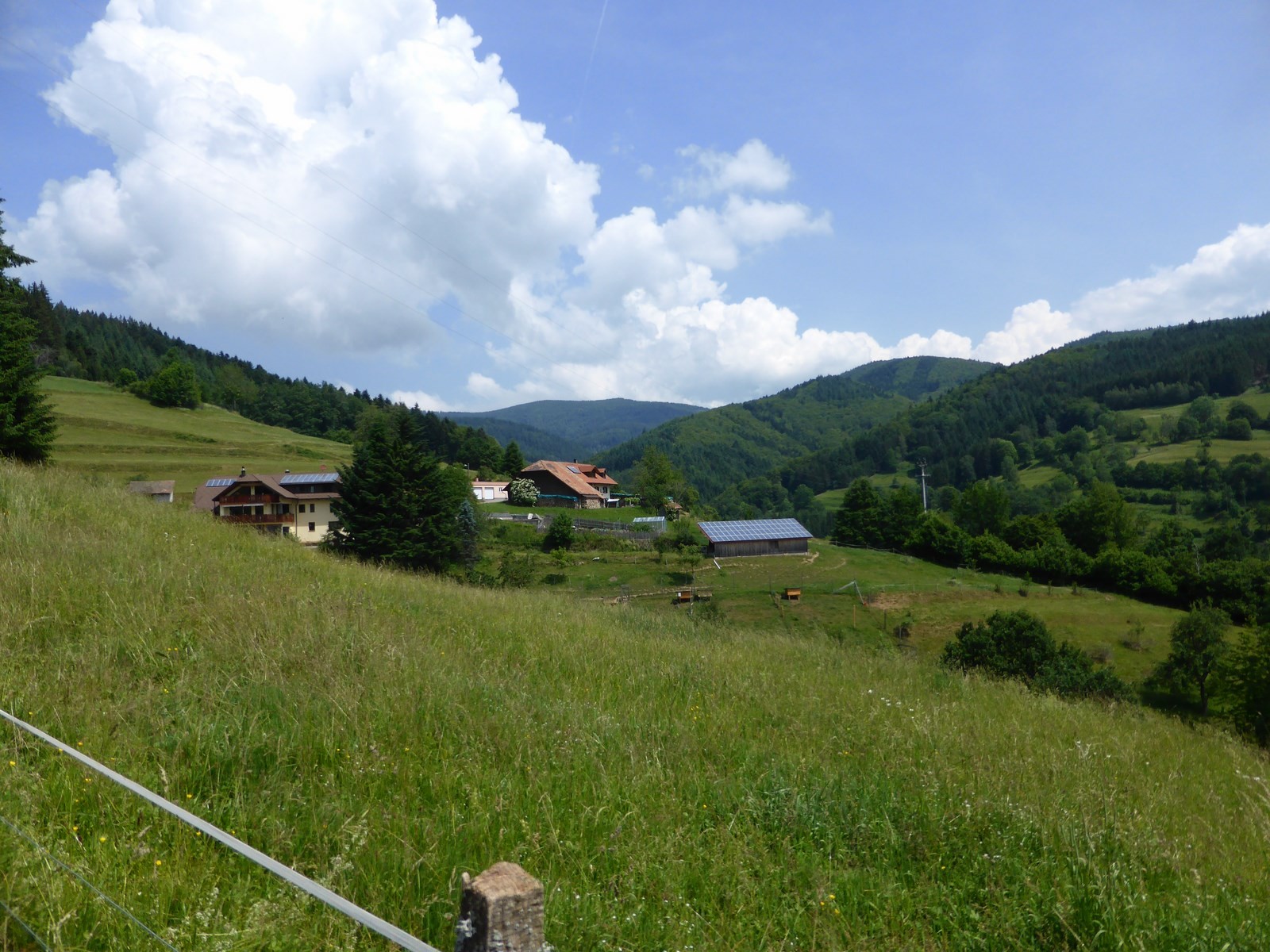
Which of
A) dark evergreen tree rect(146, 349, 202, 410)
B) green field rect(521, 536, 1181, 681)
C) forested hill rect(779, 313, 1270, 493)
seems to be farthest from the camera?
forested hill rect(779, 313, 1270, 493)

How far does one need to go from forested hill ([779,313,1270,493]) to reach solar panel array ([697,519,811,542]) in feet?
334

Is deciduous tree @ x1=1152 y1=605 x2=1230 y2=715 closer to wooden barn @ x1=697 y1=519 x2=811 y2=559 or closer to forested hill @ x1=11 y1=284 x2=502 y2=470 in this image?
wooden barn @ x1=697 y1=519 x2=811 y2=559

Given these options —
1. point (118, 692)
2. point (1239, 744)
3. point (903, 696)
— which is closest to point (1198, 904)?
point (903, 696)

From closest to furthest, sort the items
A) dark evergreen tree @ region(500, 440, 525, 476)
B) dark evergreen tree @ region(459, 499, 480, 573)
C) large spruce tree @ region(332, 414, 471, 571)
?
large spruce tree @ region(332, 414, 471, 571)
dark evergreen tree @ region(459, 499, 480, 573)
dark evergreen tree @ region(500, 440, 525, 476)

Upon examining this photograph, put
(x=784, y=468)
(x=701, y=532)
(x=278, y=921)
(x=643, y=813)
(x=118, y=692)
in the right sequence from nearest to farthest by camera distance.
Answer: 1. (x=278, y=921)
2. (x=643, y=813)
3. (x=118, y=692)
4. (x=701, y=532)
5. (x=784, y=468)

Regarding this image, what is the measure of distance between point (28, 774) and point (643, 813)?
3093 millimetres

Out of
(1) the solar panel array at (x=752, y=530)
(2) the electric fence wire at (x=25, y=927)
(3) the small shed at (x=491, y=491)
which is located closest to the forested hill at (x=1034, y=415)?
(1) the solar panel array at (x=752, y=530)

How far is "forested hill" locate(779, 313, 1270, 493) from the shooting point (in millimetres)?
159750

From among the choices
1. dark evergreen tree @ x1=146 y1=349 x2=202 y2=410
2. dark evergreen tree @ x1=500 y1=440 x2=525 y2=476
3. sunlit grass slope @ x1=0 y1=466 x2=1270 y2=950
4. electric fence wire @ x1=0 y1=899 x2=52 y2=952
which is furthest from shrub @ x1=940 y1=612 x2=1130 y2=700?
dark evergreen tree @ x1=146 y1=349 x2=202 y2=410

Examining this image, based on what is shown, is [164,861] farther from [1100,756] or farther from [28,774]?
[1100,756]

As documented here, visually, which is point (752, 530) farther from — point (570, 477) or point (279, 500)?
point (279, 500)

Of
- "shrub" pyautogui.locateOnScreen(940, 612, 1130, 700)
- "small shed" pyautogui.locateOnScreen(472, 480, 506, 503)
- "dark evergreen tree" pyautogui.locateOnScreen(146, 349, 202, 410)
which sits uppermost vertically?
"dark evergreen tree" pyautogui.locateOnScreen(146, 349, 202, 410)

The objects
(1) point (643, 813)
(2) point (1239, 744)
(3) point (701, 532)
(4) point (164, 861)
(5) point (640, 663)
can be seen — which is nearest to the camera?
(4) point (164, 861)

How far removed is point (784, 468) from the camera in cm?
18288
